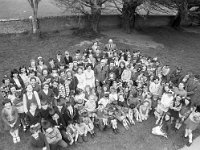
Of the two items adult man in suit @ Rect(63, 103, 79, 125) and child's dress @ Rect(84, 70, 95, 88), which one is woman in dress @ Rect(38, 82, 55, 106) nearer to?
adult man in suit @ Rect(63, 103, 79, 125)

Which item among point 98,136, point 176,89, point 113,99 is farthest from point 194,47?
point 98,136

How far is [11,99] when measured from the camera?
6773mm

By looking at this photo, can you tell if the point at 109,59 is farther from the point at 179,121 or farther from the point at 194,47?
the point at 194,47

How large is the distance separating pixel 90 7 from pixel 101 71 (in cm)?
668

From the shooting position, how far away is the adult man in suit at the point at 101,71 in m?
8.81

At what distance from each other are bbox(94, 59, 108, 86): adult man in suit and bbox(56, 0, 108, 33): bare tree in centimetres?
581

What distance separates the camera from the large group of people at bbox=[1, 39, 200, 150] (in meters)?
6.46

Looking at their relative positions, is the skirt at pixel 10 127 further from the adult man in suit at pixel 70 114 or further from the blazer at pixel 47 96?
the adult man in suit at pixel 70 114

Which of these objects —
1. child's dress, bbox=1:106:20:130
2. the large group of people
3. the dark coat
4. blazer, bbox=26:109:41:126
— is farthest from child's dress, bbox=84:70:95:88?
child's dress, bbox=1:106:20:130

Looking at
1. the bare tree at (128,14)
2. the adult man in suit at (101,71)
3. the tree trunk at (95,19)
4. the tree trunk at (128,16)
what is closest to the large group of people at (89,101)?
the adult man in suit at (101,71)

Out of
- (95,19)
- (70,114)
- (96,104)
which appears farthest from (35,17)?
(70,114)

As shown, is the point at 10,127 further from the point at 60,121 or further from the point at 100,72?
the point at 100,72

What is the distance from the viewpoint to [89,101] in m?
7.29

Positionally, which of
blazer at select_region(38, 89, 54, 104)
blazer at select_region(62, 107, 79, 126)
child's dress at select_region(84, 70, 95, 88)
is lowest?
blazer at select_region(62, 107, 79, 126)
